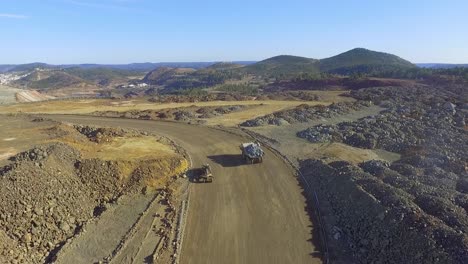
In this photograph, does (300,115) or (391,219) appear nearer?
(391,219)

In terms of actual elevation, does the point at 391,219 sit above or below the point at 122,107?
below

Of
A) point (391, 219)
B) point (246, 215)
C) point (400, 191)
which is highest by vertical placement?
point (400, 191)

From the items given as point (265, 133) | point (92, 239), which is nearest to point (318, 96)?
point (265, 133)

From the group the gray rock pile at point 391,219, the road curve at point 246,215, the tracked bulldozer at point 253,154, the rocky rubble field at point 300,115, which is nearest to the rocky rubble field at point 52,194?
the road curve at point 246,215

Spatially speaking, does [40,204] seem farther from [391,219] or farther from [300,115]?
[300,115]

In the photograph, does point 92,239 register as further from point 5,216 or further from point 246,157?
point 246,157

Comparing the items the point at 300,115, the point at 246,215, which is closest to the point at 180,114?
the point at 300,115

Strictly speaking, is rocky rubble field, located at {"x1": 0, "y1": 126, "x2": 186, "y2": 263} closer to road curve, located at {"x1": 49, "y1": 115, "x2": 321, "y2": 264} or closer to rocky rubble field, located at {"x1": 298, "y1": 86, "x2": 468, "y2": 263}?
road curve, located at {"x1": 49, "y1": 115, "x2": 321, "y2": 264}
